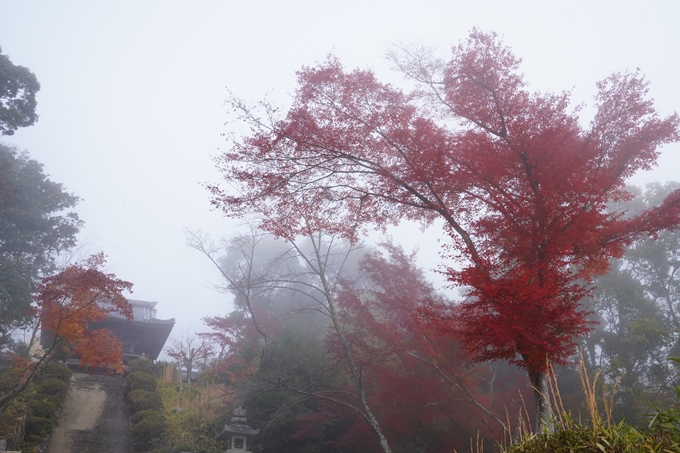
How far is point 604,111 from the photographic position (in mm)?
5332

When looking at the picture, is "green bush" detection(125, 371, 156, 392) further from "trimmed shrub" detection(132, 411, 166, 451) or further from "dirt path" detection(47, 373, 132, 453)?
"trimmed shrub" detection(132, 411, 166, 451)

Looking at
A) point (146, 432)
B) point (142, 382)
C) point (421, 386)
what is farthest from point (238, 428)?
point (142, 382)

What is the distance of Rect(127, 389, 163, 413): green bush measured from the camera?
45.5 feet

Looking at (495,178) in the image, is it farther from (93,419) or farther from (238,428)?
(93,419)

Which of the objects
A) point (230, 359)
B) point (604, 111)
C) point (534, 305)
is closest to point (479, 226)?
point (534, 305)

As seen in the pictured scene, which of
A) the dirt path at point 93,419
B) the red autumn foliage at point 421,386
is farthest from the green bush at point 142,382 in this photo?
the red autumn foliage at point 421,386

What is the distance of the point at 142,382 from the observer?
15719 millimetres

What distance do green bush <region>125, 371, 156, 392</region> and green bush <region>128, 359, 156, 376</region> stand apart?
132cm

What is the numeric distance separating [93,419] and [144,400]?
152 cm

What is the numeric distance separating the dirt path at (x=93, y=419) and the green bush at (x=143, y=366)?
67cm

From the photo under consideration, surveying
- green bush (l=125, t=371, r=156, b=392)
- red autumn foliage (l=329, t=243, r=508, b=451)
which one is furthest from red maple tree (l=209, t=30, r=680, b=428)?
green bush (l=125, t=371, r=156, b=392)

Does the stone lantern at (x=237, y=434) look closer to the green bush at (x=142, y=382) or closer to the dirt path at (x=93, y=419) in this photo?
the dirt path at (x=93, y=419)

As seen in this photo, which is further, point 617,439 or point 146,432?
point 146,432

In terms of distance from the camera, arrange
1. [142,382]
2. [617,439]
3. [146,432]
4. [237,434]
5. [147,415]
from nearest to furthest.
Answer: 1. [617,439]
2. [237,434]
3. [146,432]
4. [147,415]
5. [142,382]
